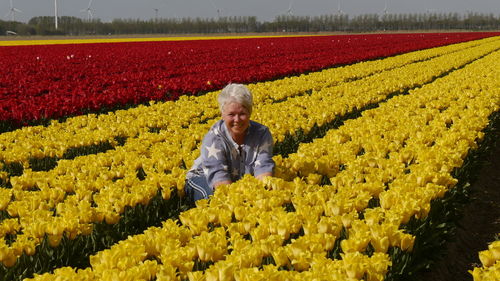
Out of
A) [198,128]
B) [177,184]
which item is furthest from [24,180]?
[198,128]

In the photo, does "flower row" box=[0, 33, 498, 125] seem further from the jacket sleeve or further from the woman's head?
the woman's head

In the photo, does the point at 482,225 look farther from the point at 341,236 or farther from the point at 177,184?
the point at 177,184

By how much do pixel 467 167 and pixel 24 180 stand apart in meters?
4.94

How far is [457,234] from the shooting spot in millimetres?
5426

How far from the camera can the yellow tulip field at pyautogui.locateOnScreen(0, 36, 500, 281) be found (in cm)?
292

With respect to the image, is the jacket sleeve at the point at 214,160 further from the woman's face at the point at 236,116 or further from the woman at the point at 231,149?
A: the woman's face at the point at 236,116

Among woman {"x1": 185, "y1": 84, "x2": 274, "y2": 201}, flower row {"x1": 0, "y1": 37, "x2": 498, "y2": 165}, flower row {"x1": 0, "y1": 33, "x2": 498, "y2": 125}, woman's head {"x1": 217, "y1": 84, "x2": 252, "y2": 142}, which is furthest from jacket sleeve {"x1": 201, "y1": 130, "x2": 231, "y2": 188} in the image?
flower row {"x1": 0, "y1": 33, "x2": 498, "y2": 125}

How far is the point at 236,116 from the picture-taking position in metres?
4.62

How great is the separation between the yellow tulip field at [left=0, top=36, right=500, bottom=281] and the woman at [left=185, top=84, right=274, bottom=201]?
224mm

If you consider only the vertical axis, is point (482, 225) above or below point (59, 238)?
below

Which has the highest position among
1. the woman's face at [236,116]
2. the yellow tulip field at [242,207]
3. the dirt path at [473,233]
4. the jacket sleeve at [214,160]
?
the woman's face at [236,116]

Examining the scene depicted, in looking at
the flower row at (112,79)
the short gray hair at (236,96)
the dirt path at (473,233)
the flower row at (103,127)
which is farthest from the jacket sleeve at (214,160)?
the flower row at (112,79)

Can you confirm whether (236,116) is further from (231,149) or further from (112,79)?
(112,79)

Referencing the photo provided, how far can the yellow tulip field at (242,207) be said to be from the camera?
292 cm
